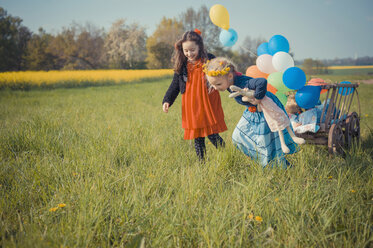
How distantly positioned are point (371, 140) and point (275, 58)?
2.07 meters

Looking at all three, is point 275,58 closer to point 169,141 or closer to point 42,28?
point 169,141

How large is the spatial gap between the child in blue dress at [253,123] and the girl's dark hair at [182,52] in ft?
1.53

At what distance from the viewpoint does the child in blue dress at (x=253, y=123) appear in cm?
190

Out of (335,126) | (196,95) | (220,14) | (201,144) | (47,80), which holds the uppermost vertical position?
(220,14)

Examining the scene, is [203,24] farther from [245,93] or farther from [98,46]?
[245,93]

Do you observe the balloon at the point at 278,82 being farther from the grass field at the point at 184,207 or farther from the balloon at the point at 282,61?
the grass field at the point at 184,207

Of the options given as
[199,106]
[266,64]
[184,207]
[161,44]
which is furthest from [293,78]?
[161,44]

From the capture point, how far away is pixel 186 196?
5.27 feet

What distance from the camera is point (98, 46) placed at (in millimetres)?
31312

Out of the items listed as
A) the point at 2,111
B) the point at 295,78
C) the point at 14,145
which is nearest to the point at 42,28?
the point at 2,111

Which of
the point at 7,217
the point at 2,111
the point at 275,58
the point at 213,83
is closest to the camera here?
the point at 7,217

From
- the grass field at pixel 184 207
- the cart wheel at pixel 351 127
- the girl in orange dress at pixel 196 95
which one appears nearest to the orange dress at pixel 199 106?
the girl in orange dress at pixel 196 95

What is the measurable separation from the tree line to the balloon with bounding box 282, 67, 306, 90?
726 inches

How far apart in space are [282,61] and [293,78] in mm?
350
